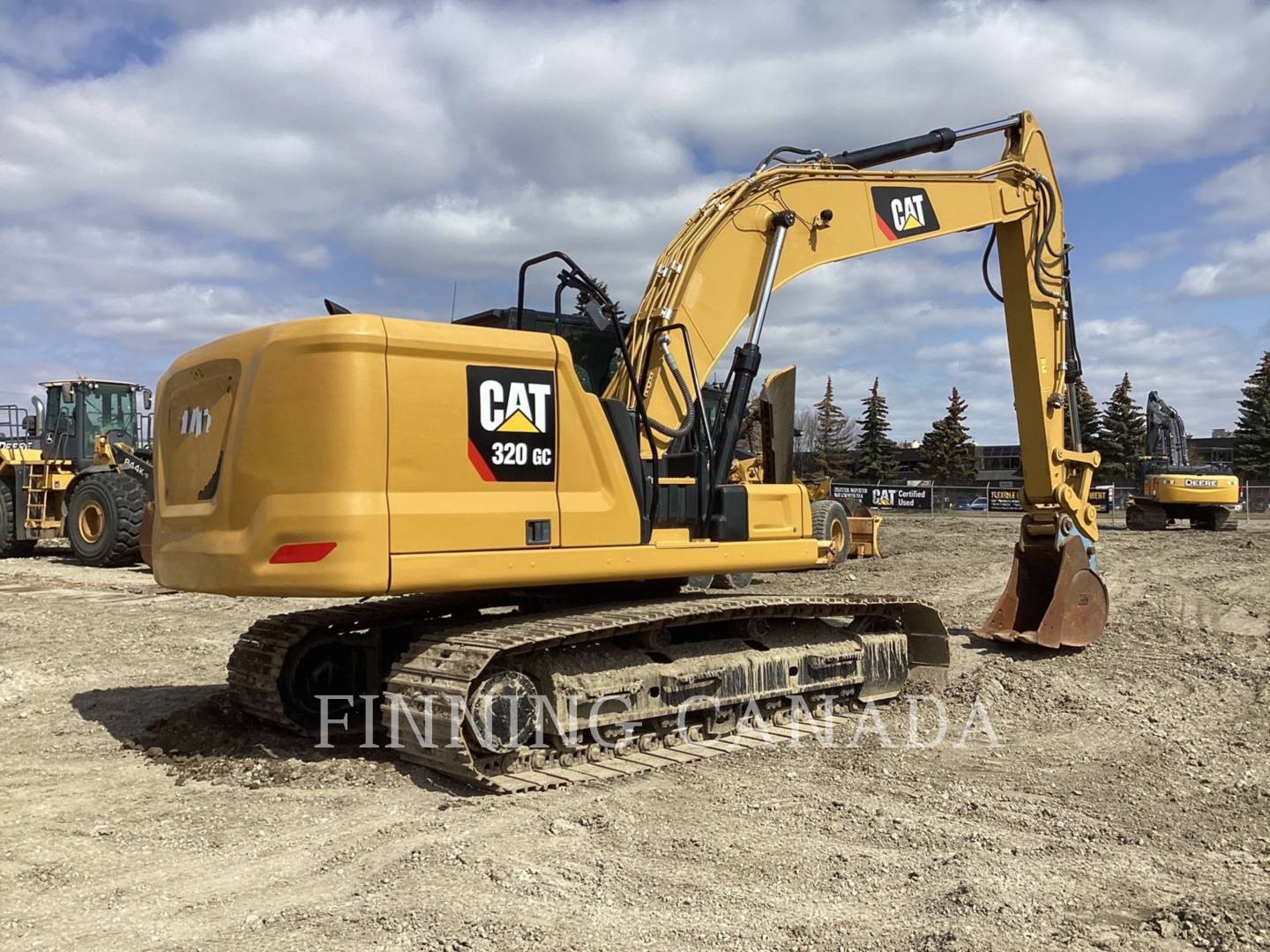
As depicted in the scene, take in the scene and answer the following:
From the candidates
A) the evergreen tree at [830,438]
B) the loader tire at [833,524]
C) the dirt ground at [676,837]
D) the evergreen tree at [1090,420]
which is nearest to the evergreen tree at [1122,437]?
the evergreen tree at [1090,420]

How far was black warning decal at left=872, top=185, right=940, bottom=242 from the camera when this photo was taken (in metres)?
8.01

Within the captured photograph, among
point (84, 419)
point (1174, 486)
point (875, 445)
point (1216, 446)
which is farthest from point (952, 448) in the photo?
point (84, 419)

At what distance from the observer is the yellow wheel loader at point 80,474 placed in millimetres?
16453

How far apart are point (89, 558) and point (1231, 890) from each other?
53.9 ft

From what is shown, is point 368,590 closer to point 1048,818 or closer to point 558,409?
point 558,409

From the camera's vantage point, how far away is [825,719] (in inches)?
270

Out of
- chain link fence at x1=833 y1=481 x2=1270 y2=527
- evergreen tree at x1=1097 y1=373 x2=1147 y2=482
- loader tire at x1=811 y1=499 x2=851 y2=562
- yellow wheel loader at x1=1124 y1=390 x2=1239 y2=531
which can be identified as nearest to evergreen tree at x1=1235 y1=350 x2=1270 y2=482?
evergreen tree at x1=1097 y1=373 x2=1147 y2=482

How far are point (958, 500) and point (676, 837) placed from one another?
36016 mm

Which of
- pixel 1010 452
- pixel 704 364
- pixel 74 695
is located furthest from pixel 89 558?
pixel 1010 452

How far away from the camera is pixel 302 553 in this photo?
16.1 ft

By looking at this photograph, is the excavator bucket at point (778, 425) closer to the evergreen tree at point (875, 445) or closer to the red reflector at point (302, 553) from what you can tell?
the red reflector at point (302, 553)

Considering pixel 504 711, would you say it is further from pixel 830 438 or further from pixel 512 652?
pixel 830 438

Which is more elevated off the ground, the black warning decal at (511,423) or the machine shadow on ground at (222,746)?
the black warning decal at (511,423)

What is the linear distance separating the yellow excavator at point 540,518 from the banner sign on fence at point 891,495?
1250 inches
